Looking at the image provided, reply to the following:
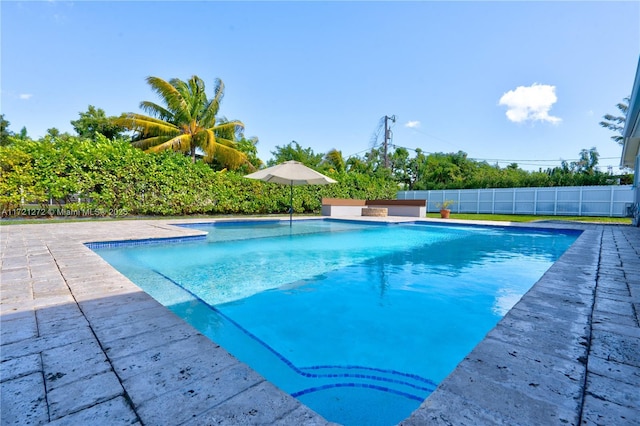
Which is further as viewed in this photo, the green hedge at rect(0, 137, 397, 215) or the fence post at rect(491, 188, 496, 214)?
the fence post at rect(491, 188, 496, 214)

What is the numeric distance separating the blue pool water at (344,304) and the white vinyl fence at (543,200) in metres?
14.2

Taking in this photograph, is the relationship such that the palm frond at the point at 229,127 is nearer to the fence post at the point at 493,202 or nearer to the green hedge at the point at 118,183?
the green hedge at the point at 118,183

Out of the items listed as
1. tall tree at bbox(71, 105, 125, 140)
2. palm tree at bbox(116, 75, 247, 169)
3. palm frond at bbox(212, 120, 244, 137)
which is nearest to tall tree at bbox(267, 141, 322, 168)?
palm frond at bbox(212, 120, 244, 137)

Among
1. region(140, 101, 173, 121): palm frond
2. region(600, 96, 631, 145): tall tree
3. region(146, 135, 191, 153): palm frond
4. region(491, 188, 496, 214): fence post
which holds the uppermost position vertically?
region(600, 96, 631, 145): tall tree

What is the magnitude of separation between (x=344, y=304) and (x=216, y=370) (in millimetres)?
2383

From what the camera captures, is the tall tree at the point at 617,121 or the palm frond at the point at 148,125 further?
the tall tree at the point at 617,121

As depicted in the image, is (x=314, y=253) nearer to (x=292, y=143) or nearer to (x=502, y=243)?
(x=502, y=243)

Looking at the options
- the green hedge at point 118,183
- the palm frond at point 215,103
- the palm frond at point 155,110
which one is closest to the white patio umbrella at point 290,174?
the green hedge at point 118,183

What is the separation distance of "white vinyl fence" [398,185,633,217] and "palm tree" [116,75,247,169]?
15878 mm

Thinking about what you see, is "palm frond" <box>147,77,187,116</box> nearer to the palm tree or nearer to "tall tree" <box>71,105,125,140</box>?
the palm tree

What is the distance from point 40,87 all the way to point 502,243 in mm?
18435

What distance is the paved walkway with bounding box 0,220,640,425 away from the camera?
1.23 metres

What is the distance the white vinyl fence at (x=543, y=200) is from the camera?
55.9 feet

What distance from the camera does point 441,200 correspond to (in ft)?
76.4
